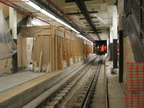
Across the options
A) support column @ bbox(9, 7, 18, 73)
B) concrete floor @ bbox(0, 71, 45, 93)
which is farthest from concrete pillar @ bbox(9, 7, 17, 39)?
concrete floor @ bbox(0, 71, 45, 93)

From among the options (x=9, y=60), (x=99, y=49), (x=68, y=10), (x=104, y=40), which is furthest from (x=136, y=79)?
(x=104, y=40)

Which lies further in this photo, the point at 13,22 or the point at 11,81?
the point at 13,22

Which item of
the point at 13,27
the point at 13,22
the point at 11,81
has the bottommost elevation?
the point at 11,81

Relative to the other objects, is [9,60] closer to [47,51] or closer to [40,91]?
[47,51]

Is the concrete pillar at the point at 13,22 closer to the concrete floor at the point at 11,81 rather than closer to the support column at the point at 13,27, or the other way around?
the support column at the point at 13,27

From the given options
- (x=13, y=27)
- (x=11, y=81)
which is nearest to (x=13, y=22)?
(x=13, y=27)

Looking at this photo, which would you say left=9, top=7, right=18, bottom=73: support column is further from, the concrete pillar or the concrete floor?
the concrete floor

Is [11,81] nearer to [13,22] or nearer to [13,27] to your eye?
[13,27]

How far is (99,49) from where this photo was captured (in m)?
37.7

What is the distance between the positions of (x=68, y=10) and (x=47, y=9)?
5.52 metres

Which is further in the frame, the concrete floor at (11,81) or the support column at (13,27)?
the support column at (13,27)

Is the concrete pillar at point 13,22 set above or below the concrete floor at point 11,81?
above

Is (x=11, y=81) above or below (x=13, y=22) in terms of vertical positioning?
below

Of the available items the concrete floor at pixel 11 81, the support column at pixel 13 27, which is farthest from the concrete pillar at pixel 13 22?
the concrete floor at pixel 11 81
